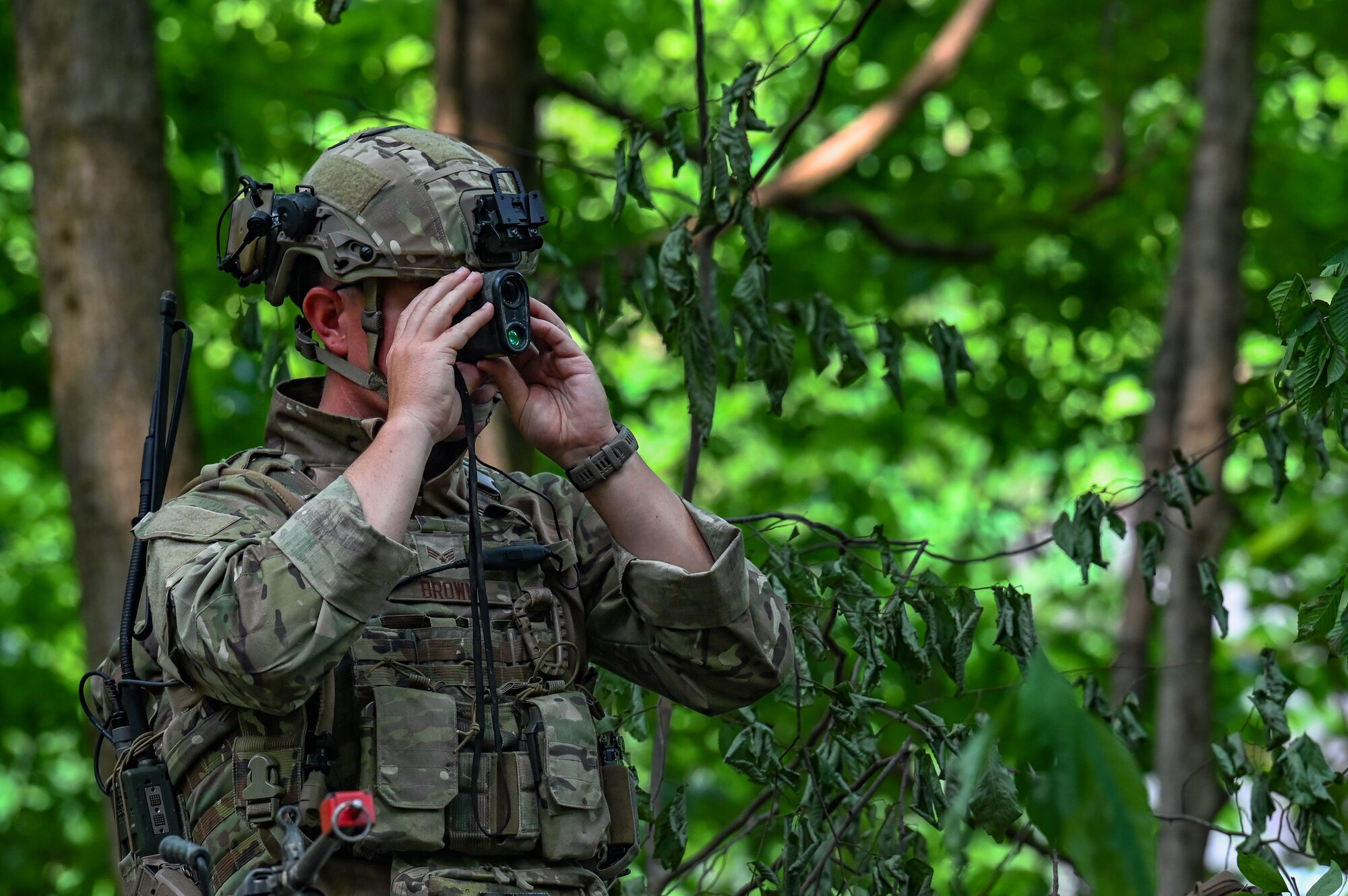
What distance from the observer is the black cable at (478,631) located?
2521 millimetres

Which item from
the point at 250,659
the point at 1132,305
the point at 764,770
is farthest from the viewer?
the point at 1132,305

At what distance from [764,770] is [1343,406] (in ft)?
4.47

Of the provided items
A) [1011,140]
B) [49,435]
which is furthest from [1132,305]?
[49,435]

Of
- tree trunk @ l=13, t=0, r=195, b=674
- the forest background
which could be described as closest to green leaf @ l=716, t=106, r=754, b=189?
the forest background

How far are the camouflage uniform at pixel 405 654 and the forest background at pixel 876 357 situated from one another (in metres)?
0.57

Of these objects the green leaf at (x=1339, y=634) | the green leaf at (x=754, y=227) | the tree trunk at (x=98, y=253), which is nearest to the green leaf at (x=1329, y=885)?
A: the green leaf at (x=1339, y=634)

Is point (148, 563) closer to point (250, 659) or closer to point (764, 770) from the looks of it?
point (250, 659)

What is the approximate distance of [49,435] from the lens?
8781 mm

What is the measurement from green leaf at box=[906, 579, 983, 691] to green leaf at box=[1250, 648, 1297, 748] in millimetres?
683

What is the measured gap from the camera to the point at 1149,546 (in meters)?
3.74

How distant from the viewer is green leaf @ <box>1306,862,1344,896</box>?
8.52ft

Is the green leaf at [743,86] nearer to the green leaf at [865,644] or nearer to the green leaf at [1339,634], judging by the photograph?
the green leaf at [865,644]

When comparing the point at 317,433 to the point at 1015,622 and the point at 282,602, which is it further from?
the point at 1015,622

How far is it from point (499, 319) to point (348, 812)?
0.88m
